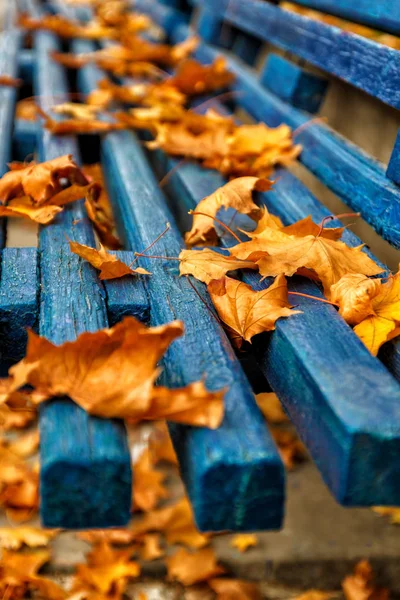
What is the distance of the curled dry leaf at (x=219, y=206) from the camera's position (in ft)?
5.01

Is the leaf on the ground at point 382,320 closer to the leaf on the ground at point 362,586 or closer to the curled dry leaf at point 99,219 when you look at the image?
the curled dry leaf at point 99,219

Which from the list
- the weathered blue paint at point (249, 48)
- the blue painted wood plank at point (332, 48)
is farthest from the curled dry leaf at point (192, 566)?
the weathered blue paint at point (249, 48)

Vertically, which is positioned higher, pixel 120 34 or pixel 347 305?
pixel 347 305

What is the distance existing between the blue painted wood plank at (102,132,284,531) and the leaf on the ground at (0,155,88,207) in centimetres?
37

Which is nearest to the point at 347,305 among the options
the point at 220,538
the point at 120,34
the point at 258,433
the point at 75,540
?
the point at 258,433

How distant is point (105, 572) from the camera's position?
5.90 feet

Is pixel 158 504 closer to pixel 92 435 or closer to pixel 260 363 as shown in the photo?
pixel 260 363

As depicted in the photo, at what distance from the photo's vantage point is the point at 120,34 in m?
3.82

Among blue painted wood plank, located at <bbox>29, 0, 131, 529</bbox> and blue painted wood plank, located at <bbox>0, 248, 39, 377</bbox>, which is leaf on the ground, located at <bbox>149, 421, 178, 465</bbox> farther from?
blue painted wood plank, located at <bbox>29, 0, 131, 529</bbox>

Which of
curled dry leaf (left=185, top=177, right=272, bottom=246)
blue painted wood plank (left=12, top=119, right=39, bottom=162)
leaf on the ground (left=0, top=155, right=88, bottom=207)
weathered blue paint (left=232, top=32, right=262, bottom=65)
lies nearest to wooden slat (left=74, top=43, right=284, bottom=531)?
curled dry leaf (left=185, top=177, right=272, bottom=246)

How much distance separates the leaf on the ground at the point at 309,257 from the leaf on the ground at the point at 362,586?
0.95 metres

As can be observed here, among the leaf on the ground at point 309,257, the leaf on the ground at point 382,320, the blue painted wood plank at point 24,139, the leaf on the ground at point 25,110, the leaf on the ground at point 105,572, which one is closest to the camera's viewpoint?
the leaf on the ground at point 382,320

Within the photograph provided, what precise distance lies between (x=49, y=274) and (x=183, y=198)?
61 cm

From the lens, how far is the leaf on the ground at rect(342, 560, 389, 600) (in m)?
1.81
